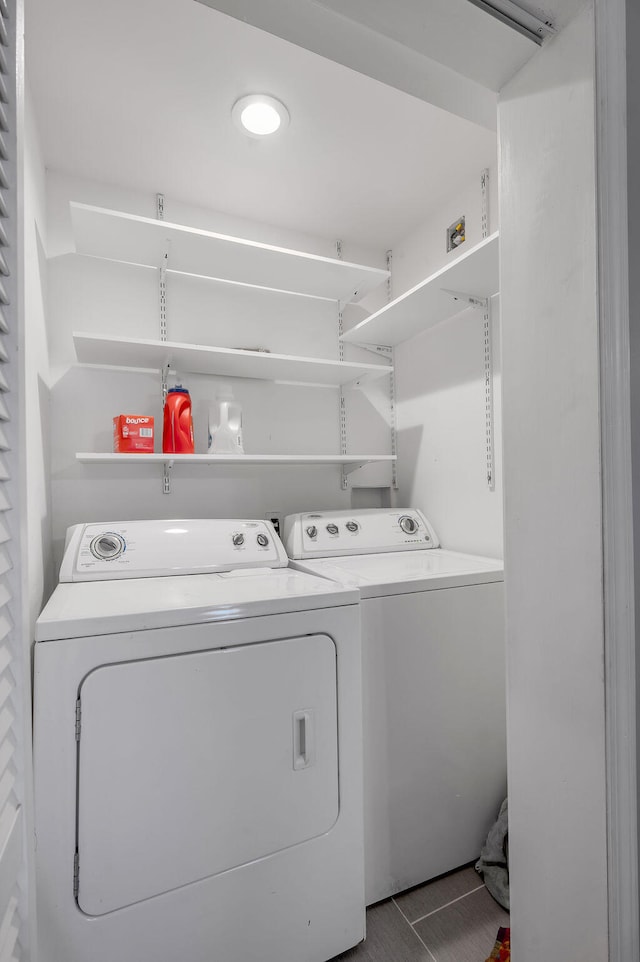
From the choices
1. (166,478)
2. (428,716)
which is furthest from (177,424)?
(428,716)

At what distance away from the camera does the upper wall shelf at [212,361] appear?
185 centimetres

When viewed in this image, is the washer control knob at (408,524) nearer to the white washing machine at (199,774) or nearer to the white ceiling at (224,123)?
the white washing machine at (199,774)

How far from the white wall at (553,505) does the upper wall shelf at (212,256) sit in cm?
118

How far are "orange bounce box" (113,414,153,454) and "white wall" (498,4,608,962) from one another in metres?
1.44

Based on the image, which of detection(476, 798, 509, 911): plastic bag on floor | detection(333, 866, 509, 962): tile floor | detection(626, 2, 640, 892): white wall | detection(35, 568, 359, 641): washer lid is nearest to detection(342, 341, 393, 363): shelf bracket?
detection(35, 568, 359, 641): washer lid

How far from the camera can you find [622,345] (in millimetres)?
799

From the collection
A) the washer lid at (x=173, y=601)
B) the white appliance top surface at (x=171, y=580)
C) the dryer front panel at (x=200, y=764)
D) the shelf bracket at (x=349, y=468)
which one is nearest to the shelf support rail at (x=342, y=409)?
the shelf bracket at (x=349, y=468)

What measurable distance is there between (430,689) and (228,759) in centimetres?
69

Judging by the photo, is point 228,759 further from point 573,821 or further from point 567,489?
point 567,489

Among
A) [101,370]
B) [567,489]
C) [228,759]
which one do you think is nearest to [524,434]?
[567,489]

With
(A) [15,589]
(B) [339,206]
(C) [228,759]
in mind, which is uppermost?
(B) [339,206]

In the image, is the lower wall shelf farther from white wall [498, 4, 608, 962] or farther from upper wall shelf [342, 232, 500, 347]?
white wall [498, 4, 608, 962]

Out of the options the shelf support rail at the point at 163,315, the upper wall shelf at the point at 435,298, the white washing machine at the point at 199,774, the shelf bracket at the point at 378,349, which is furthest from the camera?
the shelf bracket at the point at 378,349

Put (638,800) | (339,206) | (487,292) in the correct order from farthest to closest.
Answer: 1. (339,206)
2. (487,292)
3. (638,800)
